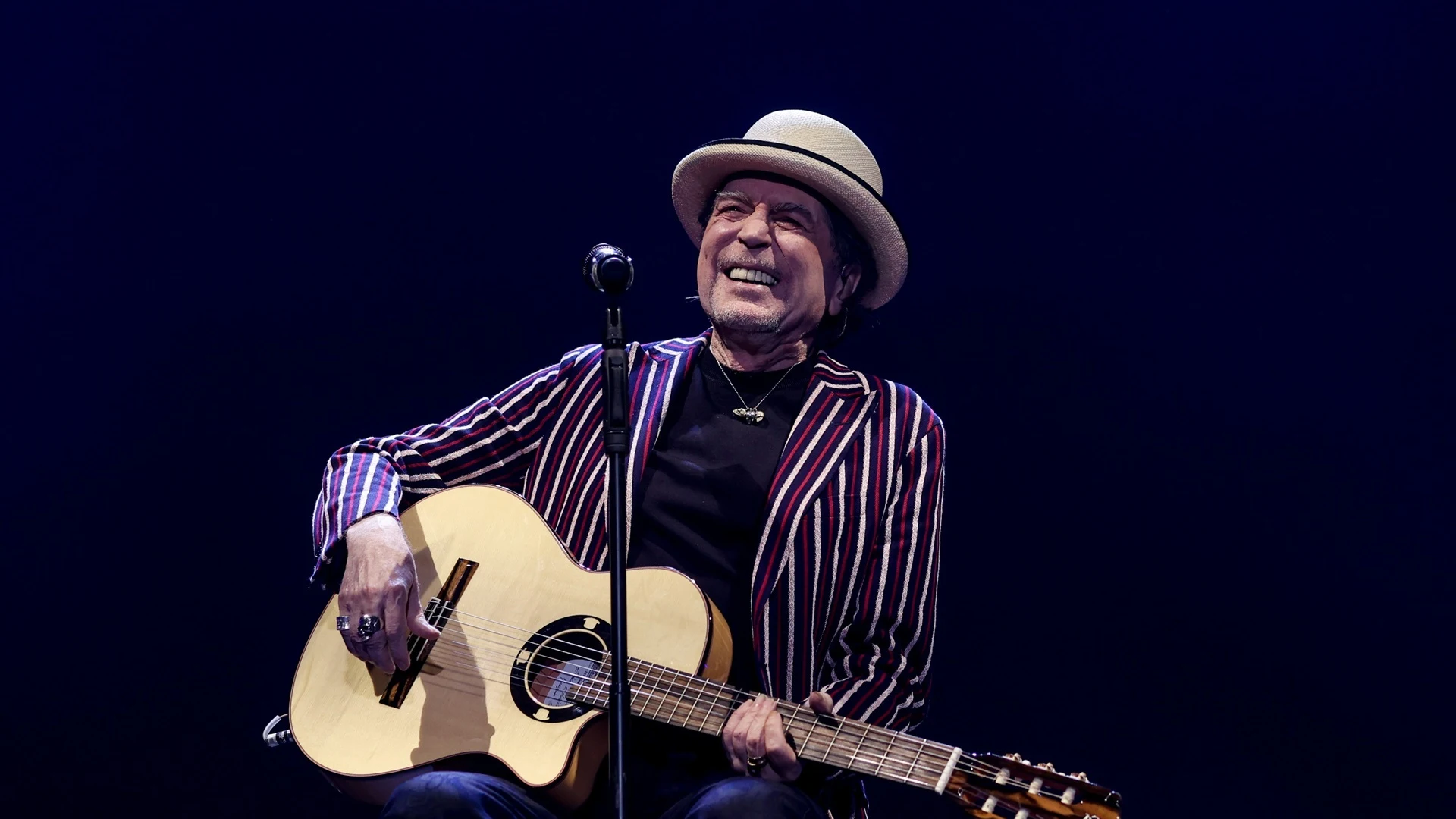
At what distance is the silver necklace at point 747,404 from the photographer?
2.65m

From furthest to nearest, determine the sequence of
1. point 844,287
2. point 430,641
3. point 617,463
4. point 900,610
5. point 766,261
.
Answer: point 844,287 → point 766,261 → point 900,610 → point 430,641 → point 617,463

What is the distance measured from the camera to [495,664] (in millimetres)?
2203

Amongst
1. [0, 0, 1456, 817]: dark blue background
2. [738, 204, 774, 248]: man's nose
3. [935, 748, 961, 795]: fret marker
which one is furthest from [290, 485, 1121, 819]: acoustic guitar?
[0, 0, 1456, 817]: dark blue background

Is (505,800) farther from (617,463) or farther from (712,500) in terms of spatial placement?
(712,500)

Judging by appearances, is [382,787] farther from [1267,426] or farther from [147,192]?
[1267,426]

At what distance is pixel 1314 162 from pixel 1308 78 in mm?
232

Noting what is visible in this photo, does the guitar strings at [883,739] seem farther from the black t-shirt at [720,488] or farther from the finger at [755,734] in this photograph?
the black t-shirt at [720,488]

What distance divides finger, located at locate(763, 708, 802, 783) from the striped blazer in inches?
9.5

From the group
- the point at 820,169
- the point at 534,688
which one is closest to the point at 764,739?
the point at 534,688

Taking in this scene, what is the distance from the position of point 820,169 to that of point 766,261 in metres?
0.24

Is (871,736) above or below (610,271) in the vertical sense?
below

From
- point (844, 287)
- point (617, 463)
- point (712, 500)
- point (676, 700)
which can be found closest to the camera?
point (617, 463)

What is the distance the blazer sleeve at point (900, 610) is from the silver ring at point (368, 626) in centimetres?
91

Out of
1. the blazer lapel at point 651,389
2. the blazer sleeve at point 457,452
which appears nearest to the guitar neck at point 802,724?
the blazer lapel at point 651,389
